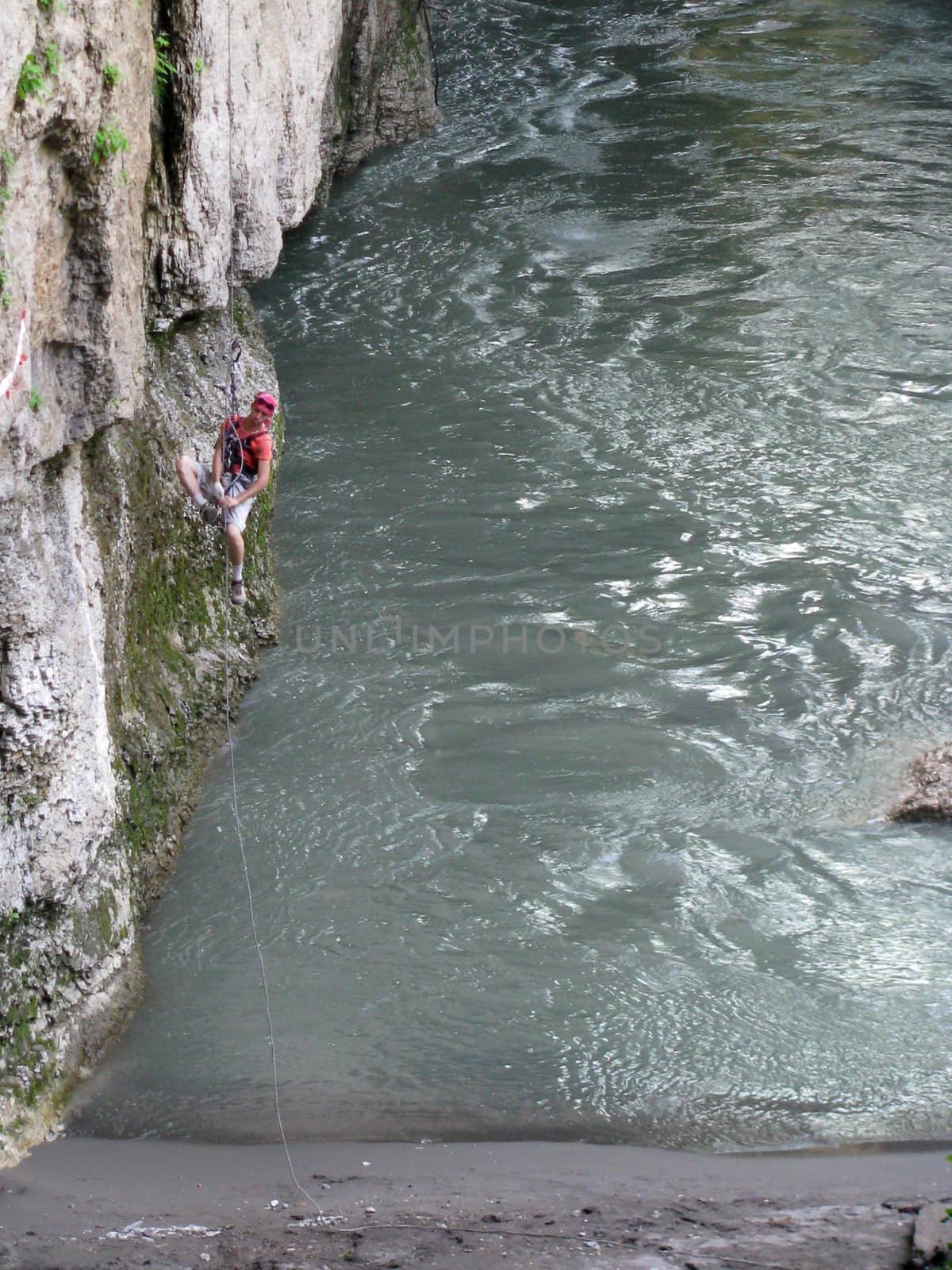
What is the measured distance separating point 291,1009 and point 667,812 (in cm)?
286

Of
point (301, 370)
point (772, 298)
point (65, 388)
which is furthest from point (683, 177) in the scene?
point (65, 388)

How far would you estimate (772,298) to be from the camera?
16203 millimetres

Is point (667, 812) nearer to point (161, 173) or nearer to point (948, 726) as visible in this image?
point (948, 726)

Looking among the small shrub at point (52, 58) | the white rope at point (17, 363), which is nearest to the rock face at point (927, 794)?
the white rope at point (17, 363)

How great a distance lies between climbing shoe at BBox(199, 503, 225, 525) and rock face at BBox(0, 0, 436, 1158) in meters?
0.25

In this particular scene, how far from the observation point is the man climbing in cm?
938

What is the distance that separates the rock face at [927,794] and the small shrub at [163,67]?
652 cm

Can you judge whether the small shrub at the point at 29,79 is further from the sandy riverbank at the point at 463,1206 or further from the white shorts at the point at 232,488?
the sandy riverbank at the point at 463,1206

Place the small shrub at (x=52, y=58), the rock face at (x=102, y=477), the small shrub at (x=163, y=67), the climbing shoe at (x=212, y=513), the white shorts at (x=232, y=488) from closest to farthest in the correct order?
the small shrub at (x=52, y=58) < the rock face at (x=102, y=477) < the small shrub at (x=163, y=67) < the climbing shoe at (x=212, y=513) < the white shorts at (x=232, y=488)

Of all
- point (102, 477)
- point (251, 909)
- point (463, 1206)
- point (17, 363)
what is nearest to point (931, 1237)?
point (463, 1206)

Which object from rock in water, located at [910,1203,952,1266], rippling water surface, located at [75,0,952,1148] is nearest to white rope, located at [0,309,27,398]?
rippling water surface, located at [75,0,952,1148]

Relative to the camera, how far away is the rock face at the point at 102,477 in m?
6.76

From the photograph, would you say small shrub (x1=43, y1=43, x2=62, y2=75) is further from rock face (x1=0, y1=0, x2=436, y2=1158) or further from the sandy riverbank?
the sandy riverbank

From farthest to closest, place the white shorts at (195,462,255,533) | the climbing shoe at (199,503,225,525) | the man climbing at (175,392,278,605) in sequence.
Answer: the white shorts at (195,462,255,533) < the climbing shoe at (199,503,225,525) < the man climbing at (175,392,278,605)
